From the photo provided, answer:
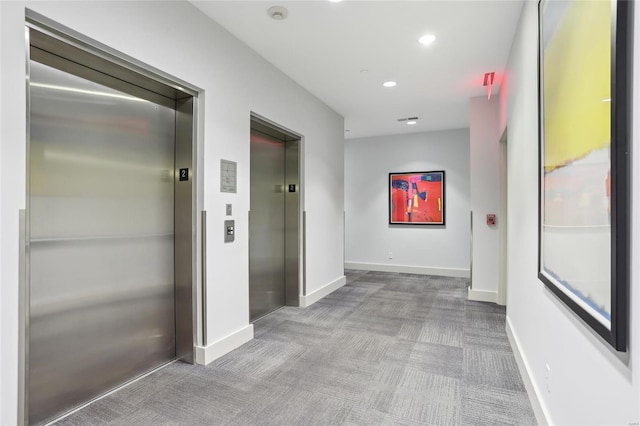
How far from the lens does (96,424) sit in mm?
2033

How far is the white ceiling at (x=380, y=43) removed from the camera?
2785 millimetres

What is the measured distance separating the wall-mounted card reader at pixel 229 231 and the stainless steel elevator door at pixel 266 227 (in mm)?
772

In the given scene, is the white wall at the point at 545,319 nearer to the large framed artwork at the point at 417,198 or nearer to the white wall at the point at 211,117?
the white wall at the point at 211,117

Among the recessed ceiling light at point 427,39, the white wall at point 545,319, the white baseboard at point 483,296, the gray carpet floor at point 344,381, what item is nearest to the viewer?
the white wall at point 545,319

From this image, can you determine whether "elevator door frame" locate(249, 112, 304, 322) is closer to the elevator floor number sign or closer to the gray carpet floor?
the gray carpet floor

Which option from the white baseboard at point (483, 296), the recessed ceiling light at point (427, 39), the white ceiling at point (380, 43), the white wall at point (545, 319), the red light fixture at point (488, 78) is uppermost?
the white ceiling at point (380, 43)

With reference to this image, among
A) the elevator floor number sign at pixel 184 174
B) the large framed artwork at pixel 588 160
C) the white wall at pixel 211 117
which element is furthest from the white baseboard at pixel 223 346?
the large framed artwork at pixel 588 160

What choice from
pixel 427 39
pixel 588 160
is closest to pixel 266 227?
pixel 427 39

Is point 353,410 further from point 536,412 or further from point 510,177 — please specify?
point 510,177

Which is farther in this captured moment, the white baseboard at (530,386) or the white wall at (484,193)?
the white wall at (484,193)

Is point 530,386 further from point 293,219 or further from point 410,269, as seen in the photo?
point 410,269

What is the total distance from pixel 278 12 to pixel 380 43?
104 cm

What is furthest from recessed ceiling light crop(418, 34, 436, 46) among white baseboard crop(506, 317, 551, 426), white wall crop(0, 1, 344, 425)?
white baseboard crop(506, 317, 551, 426)

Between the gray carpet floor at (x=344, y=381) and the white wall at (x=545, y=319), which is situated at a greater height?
the white wall at (x=545, y=319)
